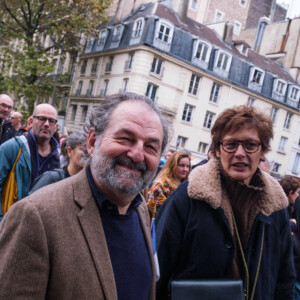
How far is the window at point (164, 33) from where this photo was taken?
27891 mm

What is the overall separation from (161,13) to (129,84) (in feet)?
20.5

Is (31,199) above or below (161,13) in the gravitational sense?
below

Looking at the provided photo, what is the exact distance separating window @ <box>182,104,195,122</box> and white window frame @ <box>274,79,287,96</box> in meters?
9.77

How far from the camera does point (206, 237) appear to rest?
7.57 ft

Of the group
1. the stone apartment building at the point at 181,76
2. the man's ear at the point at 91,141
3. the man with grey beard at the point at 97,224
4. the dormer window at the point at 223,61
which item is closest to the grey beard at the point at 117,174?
the man with grey beard at the point at 97,224

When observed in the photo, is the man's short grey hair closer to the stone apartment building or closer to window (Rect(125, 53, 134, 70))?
the stone apartment building

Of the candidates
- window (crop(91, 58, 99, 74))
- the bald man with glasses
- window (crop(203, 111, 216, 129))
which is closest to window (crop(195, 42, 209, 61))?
window (crop(203, 111, 216, 129))

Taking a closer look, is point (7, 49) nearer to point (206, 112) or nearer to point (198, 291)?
point (206, 112)

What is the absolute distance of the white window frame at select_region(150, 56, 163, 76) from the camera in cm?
2816

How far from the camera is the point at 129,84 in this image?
28000 millimetres

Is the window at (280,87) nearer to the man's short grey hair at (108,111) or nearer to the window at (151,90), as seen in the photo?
the window at (151,90)

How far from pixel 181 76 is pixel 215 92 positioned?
376cm

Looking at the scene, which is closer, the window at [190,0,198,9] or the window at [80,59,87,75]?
the window at [80,59,87,75]

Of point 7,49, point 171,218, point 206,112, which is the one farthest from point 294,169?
point 171,218
